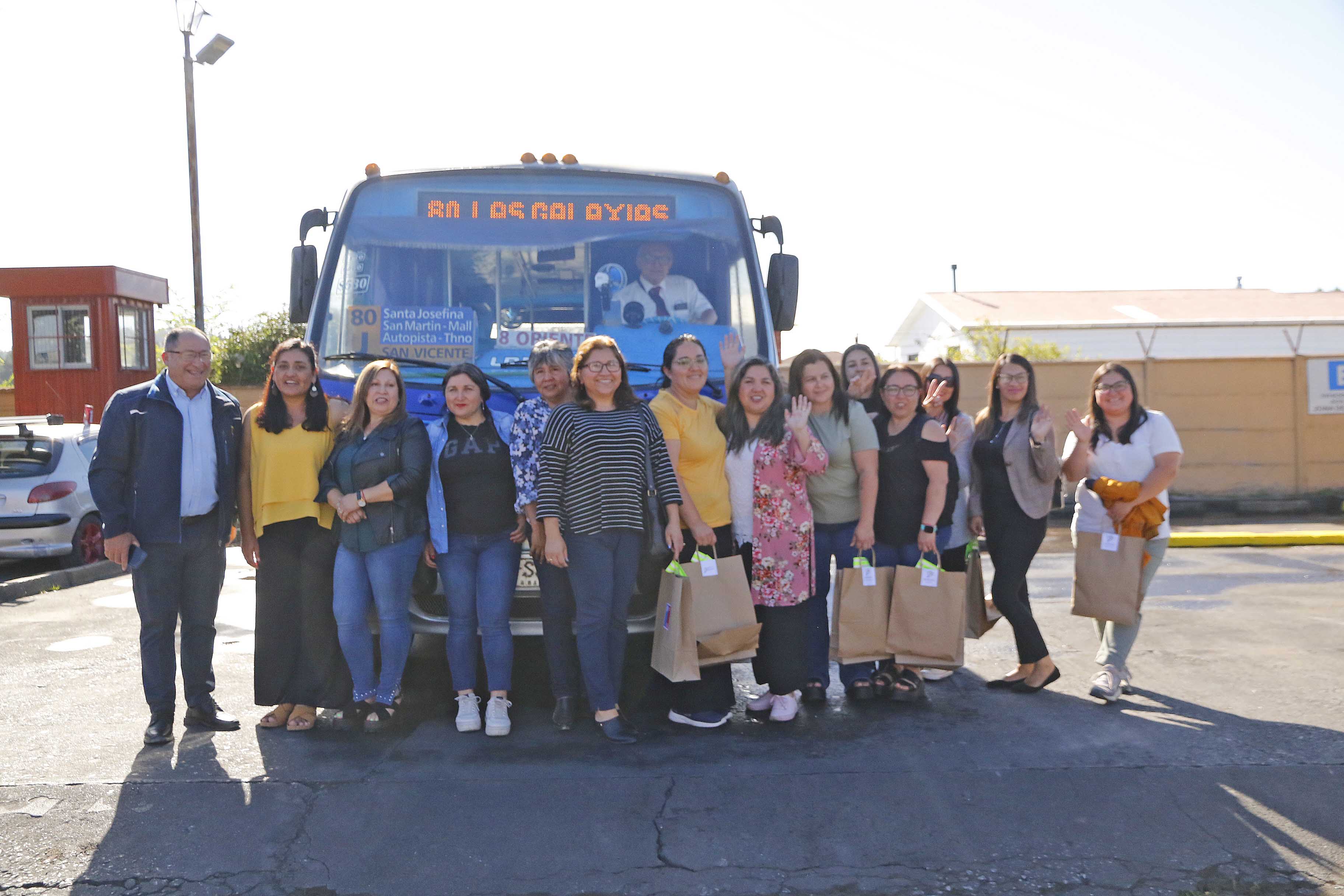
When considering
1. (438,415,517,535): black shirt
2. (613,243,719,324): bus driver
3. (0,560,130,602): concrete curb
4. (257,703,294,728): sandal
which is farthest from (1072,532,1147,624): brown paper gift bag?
(0,560,130,602): concrete curb

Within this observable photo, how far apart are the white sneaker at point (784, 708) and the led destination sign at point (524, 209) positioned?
263cm

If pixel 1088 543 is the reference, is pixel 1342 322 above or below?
above

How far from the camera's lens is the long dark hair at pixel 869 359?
5977mm

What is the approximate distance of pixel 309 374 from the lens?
17.1 feet

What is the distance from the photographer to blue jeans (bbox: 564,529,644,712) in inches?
196

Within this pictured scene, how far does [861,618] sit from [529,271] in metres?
2.51

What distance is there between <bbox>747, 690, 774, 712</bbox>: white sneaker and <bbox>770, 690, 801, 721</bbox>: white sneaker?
0.05 metres

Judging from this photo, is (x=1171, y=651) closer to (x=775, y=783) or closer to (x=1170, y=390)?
(x=775, y=783)

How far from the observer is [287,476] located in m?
5.14

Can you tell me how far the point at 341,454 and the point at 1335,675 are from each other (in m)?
5.39

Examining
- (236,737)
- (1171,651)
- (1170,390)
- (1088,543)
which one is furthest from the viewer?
(1170,390)

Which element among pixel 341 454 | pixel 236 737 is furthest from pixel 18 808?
pixel 341 454

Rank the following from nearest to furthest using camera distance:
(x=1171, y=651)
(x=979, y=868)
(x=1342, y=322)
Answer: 1. (x=979, y=868)
2. (x=1171, y=651)
3. (x=1342, y=322)

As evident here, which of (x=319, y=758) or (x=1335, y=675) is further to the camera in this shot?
(x=1335, y=675)
